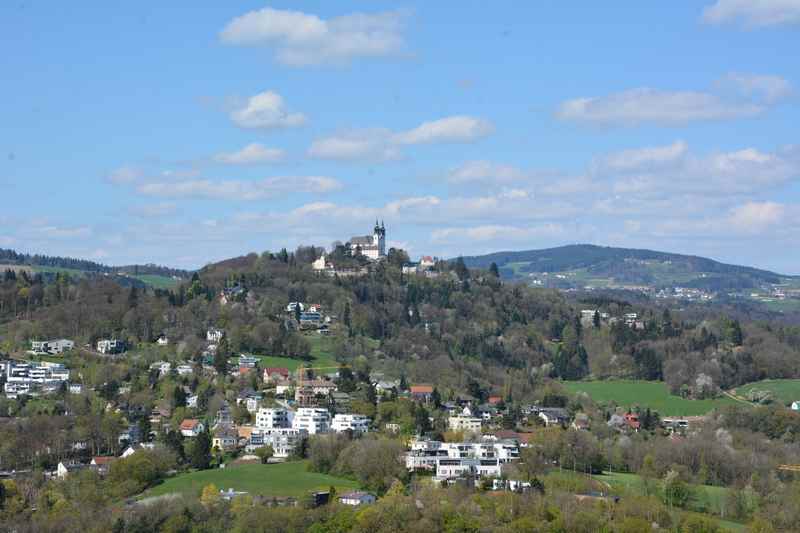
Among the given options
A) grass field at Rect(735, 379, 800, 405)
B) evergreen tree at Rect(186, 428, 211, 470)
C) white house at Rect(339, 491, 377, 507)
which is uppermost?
grass field at Rect(735, 379, 800, 405)

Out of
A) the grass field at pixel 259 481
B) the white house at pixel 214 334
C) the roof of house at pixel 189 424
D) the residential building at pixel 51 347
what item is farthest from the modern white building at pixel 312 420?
the residential building at pixel 51 347

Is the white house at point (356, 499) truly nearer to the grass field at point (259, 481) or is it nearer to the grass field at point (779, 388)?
the grass field at point (259, 481)

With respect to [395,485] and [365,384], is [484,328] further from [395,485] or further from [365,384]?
[395,485]

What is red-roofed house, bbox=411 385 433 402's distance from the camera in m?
90.8

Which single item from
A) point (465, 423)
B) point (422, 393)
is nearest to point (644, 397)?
point (422, 393)

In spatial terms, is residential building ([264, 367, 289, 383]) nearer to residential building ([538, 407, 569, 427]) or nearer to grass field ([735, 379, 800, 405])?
residential building ([538, 407, 569, 427])

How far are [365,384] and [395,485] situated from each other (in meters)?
29.2

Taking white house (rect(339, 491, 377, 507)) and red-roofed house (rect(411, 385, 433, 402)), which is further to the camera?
red-roofed house (rect(411, 385, 433, 402))

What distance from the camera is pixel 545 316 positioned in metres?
137

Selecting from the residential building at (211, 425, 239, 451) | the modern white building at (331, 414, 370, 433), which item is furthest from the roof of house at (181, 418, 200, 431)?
the modern white building at (331, 414, 370, 433)

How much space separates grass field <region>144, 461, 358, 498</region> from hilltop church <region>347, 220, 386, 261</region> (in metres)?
83.6

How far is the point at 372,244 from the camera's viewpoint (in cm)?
15900

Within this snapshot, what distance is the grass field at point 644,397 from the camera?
9806 cm

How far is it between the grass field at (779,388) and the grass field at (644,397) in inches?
151
